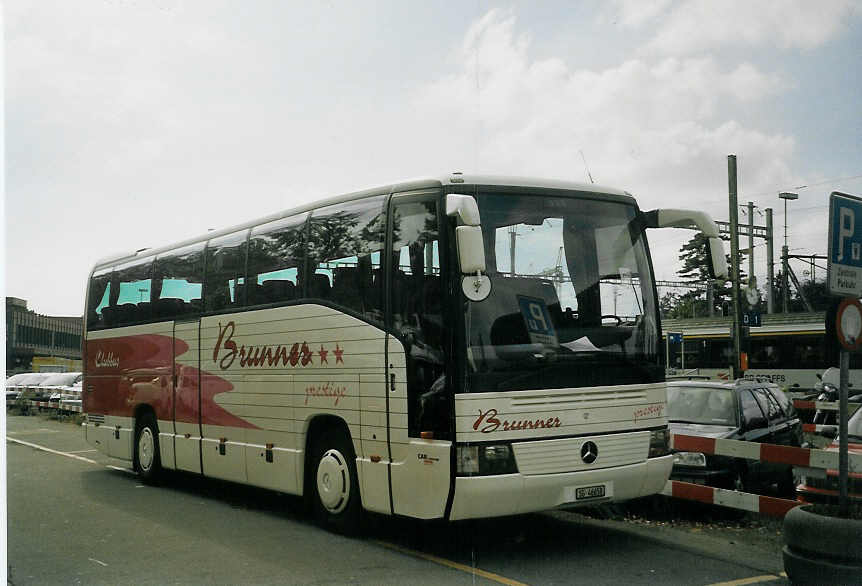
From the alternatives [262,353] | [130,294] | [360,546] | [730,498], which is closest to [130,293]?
[130,294]

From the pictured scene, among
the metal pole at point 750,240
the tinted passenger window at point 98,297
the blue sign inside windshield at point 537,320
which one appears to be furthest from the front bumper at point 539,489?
the metal pole at point 750,240

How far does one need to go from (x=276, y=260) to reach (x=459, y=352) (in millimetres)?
3628

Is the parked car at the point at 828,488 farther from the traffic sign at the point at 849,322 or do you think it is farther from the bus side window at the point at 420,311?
the bus side window at the point at 420,311

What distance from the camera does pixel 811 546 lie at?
6.28 m

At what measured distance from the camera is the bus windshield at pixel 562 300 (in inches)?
290

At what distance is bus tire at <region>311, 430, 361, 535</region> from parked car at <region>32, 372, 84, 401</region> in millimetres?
22520

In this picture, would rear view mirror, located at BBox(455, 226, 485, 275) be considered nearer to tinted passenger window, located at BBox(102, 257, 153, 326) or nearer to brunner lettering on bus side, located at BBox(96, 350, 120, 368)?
tinted passenger window, located at BBox(102, 257, 153, 326)

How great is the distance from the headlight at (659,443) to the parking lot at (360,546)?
0.83 meters

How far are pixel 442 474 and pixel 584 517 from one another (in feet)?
10.3

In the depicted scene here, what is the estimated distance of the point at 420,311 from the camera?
25.3 ft

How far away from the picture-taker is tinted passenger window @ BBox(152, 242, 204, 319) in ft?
39.5

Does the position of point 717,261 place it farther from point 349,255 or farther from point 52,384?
point 52,384

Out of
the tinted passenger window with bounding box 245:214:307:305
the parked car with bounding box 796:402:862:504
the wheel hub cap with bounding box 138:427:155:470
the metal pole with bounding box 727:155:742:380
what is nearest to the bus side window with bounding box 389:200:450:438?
the tinted passenger window with bounding box 245:214:307:305

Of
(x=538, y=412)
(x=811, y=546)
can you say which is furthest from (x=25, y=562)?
(x=811, y=546)
